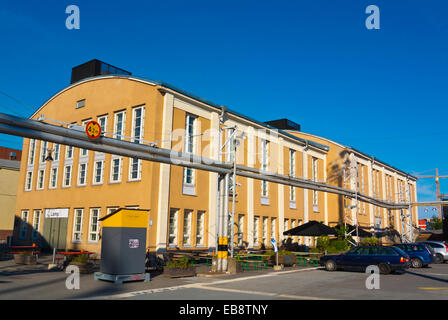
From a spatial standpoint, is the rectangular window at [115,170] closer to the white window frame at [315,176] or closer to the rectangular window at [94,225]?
the rectangular window at [94,225]

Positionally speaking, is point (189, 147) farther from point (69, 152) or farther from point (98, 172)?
point (69, 152)

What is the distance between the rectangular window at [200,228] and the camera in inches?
1088

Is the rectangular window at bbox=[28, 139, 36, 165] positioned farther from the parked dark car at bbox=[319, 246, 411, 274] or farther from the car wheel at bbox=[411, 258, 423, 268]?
the car wheel at bbox=[411, 258, 423, 268]

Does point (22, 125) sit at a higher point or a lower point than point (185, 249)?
higher

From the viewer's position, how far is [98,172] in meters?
28.9

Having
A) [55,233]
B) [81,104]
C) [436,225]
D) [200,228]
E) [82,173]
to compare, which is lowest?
[55,233]

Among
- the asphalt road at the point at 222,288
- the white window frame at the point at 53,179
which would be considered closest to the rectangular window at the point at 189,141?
the asphalt road at the point at 222,288

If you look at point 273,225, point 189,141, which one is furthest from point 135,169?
point 273,225

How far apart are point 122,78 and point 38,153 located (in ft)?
40.2

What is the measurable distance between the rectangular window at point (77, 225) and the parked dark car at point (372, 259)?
1762cm

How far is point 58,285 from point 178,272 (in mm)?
4931

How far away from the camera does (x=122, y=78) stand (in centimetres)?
2841
